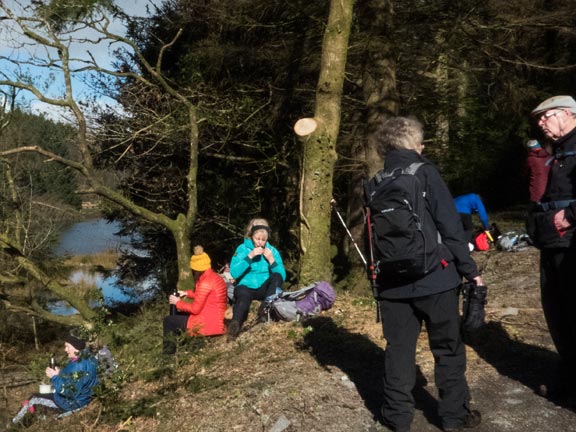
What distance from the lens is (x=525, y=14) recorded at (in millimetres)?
12305

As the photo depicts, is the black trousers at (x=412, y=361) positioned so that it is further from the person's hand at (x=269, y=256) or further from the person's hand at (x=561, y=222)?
the person's hand at (x=269, y=256)

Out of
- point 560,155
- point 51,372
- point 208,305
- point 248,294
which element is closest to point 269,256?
point 248,294

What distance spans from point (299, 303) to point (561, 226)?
12.5ft

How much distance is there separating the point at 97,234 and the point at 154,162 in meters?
9.77

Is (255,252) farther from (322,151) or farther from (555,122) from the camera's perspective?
(555,122)

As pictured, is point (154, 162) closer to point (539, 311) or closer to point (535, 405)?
point (539, 311)

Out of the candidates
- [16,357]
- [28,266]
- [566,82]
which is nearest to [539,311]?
[28,266]

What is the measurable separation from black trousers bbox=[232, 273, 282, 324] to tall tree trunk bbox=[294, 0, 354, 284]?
678 millimetres

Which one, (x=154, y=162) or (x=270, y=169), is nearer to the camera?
(x=270, y=169)

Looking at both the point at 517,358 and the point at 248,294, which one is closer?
the point at 517,358

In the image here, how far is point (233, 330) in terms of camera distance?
7.57 metres

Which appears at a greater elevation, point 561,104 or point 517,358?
point 561,104

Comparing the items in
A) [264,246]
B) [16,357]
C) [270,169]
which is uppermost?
[270,169]

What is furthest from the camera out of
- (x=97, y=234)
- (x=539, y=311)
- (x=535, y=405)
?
(x=97, y=234)
